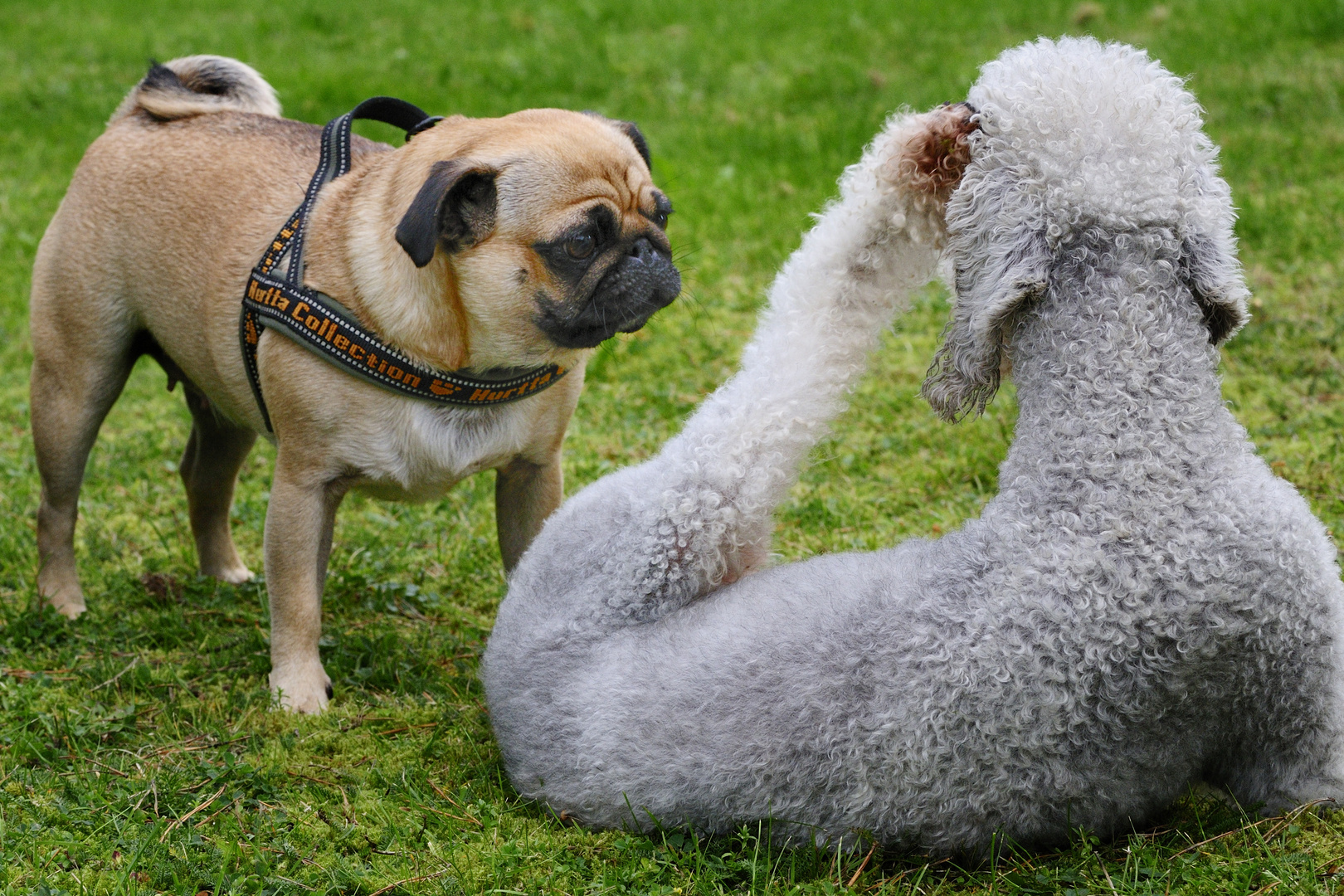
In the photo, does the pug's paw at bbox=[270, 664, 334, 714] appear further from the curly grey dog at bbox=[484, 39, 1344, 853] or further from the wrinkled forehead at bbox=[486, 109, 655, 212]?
the wrinkled forehead at bbox=[486, 109, 655, 212]

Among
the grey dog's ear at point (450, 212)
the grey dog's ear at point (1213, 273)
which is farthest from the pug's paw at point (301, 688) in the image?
the grey dog's ear at point (1213, 273)

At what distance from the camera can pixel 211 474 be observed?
15.3 ft

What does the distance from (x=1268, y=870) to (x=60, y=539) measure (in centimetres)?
393

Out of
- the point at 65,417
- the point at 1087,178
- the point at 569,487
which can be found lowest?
the point at 569,487

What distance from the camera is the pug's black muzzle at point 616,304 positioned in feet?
11.5

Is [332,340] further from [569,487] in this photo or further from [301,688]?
[569,487]

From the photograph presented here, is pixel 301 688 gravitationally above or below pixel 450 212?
below

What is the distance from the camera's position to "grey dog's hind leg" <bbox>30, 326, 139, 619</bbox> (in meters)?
4.24

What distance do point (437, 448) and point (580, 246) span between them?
2.38 feet

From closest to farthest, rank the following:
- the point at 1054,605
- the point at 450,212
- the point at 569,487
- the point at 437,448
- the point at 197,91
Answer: the point at 1054,605, the point at 450,212, the point at 437,448, the point at 197,91, the point at 569,487

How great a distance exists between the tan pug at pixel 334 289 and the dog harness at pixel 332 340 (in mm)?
38

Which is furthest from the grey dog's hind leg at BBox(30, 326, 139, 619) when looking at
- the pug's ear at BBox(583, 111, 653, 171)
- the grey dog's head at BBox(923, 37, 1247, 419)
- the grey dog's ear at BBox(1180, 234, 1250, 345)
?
the grey dog's ear at BBox(1180, 234, 1250, 345)

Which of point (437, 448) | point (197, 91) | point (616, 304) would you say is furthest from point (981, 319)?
point (197, 91)

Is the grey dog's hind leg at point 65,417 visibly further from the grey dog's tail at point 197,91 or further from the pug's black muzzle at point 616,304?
the pug's black muzzle at point 616,304
